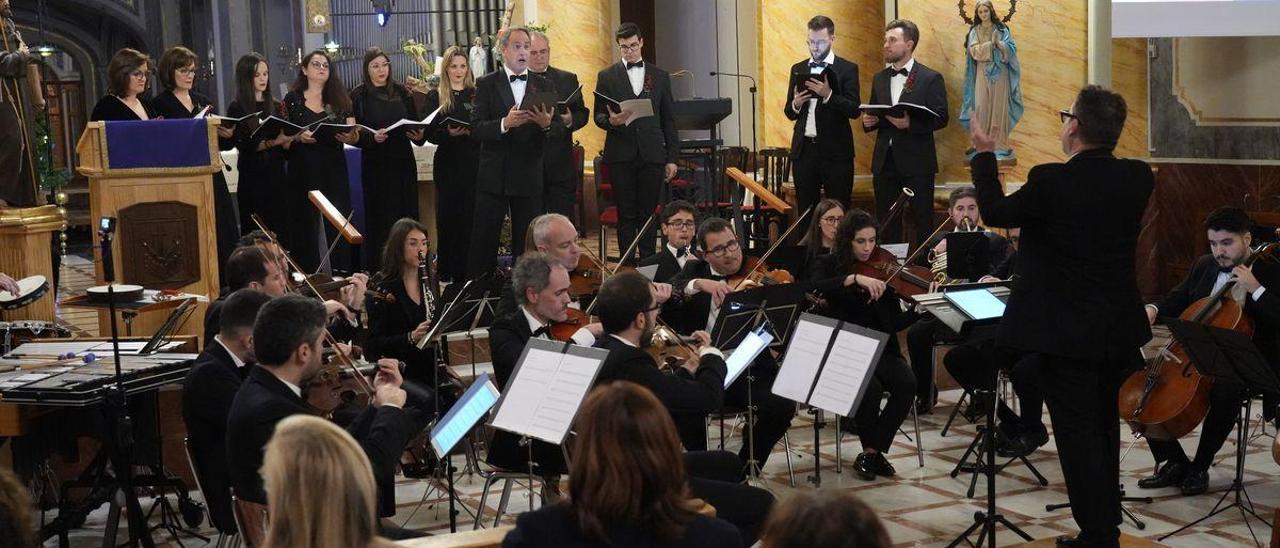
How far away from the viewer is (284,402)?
4250 millimetres

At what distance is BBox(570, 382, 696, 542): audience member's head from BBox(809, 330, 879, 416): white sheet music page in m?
2.51

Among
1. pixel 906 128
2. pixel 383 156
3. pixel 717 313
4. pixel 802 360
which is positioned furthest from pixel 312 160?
pixel 802 360

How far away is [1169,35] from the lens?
32.2 ft

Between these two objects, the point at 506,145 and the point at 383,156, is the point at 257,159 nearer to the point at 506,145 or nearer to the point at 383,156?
the point at 383,156

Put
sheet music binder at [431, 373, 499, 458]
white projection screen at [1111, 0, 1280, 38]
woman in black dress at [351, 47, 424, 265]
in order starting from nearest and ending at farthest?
sheet music binder at [431, 373, 499, 458] → woman in black dress at [351, 47, 424, 265] → white projection screen at [1111, 0, 1280, 38]

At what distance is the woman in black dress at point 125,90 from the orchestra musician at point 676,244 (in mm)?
2884

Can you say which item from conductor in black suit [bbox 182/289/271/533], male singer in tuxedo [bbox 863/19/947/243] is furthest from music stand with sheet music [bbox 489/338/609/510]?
male singer in tuxedo [bbox 863/19/947/243]

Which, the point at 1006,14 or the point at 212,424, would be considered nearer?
the point at 212,424

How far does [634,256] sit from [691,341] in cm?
332

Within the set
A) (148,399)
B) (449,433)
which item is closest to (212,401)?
(449,433)

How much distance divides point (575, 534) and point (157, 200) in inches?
206

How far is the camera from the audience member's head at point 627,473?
2996 millimetres

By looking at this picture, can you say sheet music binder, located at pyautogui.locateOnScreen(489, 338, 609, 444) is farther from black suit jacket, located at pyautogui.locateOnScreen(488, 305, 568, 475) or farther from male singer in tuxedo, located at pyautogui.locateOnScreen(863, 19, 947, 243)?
male singer in tuxedo, located at pyautogui.locateOnScreen(863, 19, 947, 243)

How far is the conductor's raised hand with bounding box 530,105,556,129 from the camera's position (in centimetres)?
817
